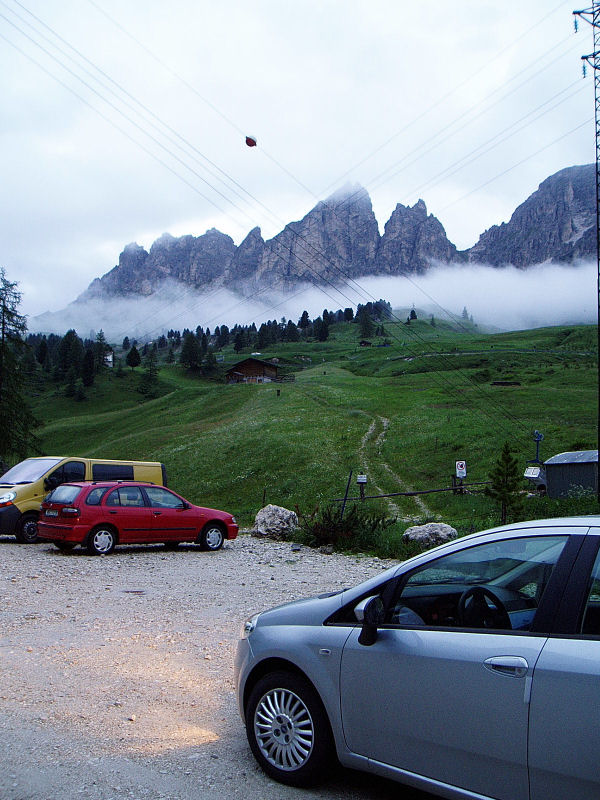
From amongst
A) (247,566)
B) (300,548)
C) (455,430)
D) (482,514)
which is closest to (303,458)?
(455,430)

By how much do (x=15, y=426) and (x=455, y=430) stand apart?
30.9 meters

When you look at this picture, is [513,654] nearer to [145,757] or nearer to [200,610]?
[145,757]

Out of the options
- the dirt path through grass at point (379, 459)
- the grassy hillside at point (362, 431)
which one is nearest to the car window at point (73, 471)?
the grassy hillside at point (362, 431)

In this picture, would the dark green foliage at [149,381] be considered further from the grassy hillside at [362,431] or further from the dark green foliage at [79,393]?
the grassy hillside at [362,431]

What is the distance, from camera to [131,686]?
6.36 meters

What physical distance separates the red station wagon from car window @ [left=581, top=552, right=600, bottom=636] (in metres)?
13.5

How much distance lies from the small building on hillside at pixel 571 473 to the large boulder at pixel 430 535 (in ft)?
39.0

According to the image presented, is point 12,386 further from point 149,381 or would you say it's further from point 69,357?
point 69,357

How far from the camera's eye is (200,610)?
1001 centimetres

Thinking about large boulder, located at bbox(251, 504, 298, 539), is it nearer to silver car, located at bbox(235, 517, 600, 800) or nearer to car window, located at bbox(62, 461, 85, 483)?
car window, located at bbox(62, 461, 85, 483)

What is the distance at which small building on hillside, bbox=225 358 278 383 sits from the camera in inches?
5084

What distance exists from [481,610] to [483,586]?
0.18 m

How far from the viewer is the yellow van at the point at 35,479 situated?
1778 cm

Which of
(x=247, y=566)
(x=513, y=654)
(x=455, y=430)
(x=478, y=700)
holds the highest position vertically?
(x=455, y=430)
